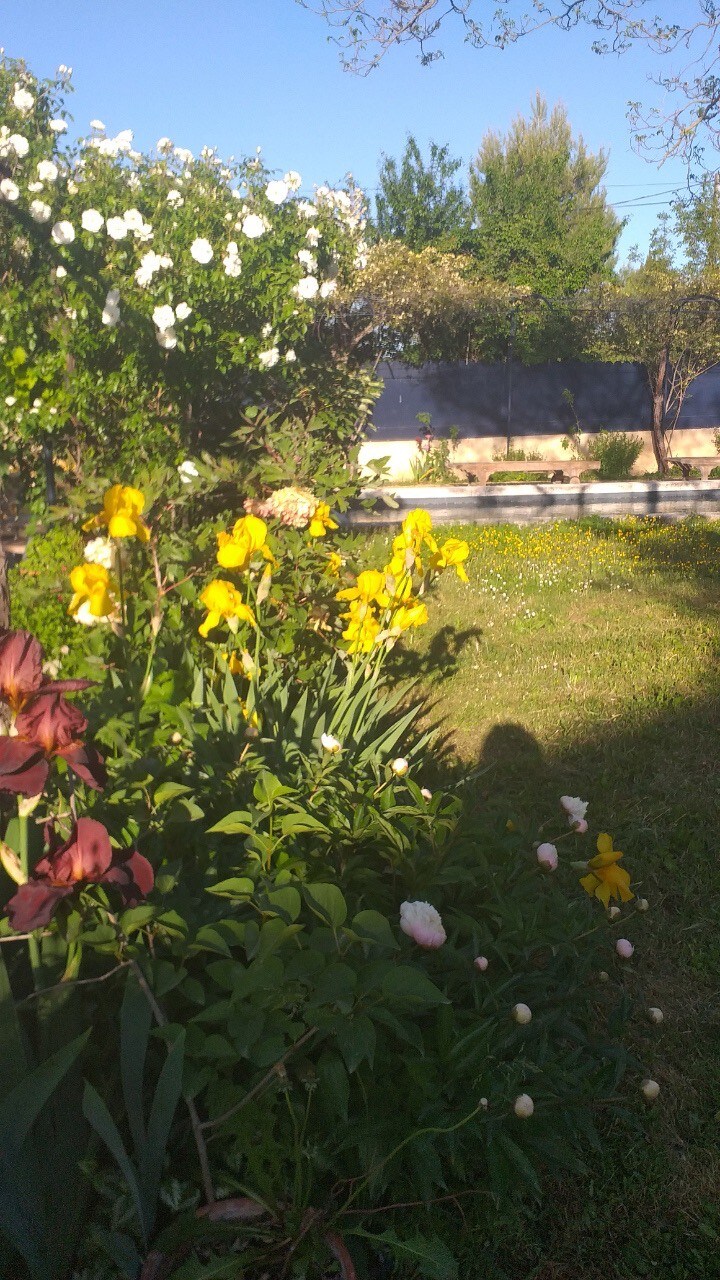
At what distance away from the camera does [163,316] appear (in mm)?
4027

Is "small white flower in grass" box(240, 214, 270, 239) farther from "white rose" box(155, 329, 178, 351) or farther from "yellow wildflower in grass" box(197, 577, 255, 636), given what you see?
"yellow wildflower in grass" box(197, 577, 255, 636)

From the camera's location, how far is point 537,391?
20672 mm

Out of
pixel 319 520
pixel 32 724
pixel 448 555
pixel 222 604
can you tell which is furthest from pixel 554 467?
pixel 32 724

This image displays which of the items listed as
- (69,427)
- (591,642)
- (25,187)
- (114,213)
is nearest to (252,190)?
(114,213)

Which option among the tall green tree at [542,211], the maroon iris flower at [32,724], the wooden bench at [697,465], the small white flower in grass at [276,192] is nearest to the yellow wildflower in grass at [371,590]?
the maroon iris flower at [32,724]

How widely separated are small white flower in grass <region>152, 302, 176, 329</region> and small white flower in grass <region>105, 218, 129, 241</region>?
1.21 feet

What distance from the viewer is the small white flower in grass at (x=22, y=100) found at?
13.9 ft

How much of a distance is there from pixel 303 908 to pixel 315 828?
155mm

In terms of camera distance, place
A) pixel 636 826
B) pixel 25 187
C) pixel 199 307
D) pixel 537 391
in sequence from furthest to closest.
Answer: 1. pixel 537 391
2. pixel 199 307
3. pixel 25 187
4. pixel 636 826

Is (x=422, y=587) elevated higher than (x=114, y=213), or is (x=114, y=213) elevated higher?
(x=114, y=213)

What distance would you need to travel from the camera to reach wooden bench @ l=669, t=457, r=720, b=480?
53.1 ft

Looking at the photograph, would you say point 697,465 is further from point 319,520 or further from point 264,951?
point 264,951

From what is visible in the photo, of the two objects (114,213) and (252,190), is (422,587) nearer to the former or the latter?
(114,213)

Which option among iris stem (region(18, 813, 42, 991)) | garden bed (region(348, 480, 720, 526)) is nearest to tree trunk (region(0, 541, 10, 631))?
iris stem (region(18, 813, 42, 991))
